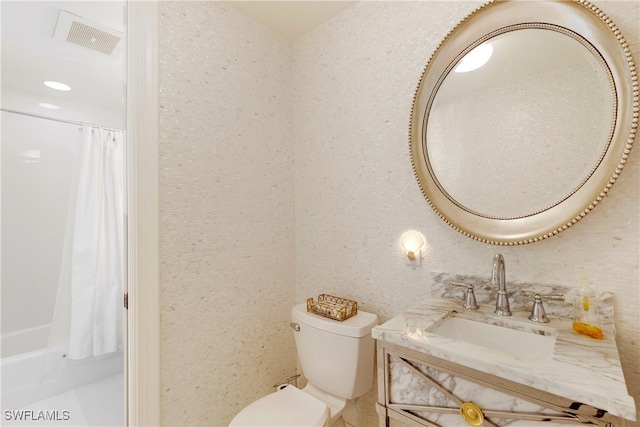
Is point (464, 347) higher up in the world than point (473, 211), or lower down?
lower down

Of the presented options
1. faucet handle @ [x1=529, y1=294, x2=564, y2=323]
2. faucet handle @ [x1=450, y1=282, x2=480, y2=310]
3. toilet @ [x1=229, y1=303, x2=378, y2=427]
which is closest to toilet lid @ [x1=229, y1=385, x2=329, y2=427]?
toilet @ [x1=229, y1=303, x2=378, y2=427]

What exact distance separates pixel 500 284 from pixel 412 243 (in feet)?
1.22

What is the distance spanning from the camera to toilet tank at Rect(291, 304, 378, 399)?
1209mm

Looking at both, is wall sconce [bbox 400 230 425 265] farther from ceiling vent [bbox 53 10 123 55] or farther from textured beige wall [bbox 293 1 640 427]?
ceiling vent [bbox 53 10 123 55]

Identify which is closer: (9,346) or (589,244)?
(589,244)

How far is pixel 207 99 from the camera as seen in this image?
4.56 ft

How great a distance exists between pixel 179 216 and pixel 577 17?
5.25 feet

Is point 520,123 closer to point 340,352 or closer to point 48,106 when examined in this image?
point 340,352

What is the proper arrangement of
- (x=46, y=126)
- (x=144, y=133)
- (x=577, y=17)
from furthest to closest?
(x=46, y=126) → (x=144, y=133) → (x=577, y=17)

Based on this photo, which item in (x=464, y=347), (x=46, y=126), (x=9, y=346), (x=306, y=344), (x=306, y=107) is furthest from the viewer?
(x=46, y=126)

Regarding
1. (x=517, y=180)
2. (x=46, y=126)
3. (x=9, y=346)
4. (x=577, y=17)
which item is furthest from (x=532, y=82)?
(x=9, y=346)

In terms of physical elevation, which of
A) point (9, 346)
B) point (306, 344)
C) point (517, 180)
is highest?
point (517, 180)

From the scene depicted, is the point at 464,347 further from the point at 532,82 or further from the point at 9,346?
the point at 9,346

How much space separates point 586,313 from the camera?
86 centimetres
